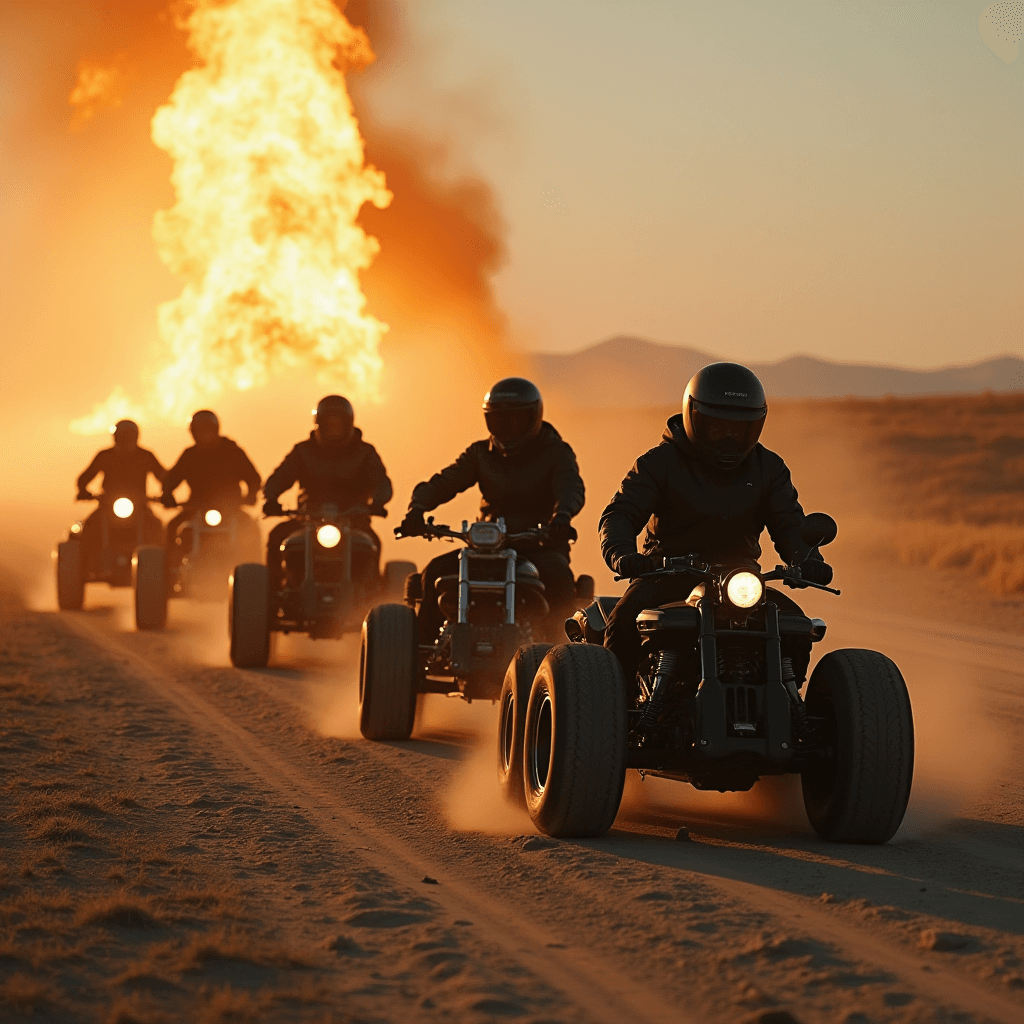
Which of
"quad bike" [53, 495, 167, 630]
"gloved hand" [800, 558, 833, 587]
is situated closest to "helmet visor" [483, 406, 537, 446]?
"gloved hand" [800, 558, 833, 587]

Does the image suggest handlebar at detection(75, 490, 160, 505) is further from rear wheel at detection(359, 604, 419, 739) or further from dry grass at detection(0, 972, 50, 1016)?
dry grass at detection(0, 972, 50, 1016)

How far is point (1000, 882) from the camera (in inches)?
260

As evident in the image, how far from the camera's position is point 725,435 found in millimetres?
7730

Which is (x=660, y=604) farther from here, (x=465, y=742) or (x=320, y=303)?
(x=320, y=303)

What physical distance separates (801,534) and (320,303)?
108 ft

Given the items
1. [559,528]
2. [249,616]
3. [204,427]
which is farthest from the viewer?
[204,427]

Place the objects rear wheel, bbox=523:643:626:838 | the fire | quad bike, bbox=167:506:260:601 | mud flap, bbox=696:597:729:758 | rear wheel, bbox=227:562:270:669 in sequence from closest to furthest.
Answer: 1. mud flap, bbox=696:597:729:758
2. rear wheel, bbox=523:643:626:838
3. rear wheel, bbox=227:562:270:669
4. quad bike, bbox=167:506:260:601
5. the fire

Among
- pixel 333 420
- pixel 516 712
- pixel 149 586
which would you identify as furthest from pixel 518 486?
pixel 149 586

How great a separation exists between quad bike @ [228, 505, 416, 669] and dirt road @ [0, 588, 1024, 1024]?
12.4 ft

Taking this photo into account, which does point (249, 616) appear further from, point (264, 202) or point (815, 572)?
point (264, 202)

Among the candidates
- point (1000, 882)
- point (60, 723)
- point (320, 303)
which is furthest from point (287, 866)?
point (320, 303)

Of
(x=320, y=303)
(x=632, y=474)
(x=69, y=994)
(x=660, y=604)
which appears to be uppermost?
(x=320, y=303)

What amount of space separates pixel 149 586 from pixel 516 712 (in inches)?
463

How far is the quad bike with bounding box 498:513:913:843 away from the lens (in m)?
6.95
